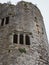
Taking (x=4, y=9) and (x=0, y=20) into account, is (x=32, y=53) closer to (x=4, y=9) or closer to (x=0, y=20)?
(x=0, y=20)

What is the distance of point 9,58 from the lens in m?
12.8

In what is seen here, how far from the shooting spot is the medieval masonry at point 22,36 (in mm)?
12961

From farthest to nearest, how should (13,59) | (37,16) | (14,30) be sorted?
(37,16)
(14,30)
(13,59)

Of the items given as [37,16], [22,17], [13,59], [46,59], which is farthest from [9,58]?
[37,16]

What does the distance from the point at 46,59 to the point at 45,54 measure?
478 millimetres

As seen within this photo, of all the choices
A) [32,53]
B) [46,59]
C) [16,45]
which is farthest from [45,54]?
[16,45]

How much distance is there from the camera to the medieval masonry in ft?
42.5

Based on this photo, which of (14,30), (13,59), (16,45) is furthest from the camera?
(14,30)

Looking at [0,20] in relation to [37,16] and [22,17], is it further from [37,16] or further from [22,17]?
[37,16]

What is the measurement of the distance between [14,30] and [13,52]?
7.78 feet

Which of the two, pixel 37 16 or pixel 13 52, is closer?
pixel 13 52

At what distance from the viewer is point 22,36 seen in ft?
47.3

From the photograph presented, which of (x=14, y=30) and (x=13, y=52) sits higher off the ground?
(x=14, y=30)

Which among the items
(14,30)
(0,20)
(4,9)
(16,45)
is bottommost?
(16,45)
